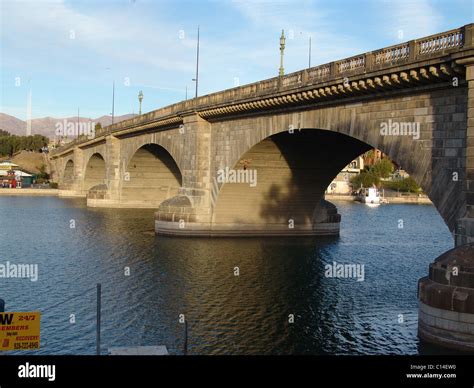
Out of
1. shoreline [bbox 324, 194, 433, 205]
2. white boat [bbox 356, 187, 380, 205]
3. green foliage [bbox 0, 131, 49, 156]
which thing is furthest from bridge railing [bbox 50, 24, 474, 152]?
green foliage [bbox 0, 131, 49, 156]

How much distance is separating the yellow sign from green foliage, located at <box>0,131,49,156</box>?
622ft

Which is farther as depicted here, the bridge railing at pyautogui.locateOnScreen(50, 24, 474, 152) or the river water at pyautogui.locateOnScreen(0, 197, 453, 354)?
the bridge railing at pyautogui.locateOnScreen(50, 24, 474, 152)

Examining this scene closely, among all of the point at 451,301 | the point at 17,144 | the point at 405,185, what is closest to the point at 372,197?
the point at 405,185

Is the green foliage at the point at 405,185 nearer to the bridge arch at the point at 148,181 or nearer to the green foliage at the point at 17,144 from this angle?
the bridge arch at the point at 148,181

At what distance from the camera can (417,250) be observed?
4512cm

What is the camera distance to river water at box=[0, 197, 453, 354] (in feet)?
70.4

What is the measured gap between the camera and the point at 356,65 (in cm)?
2845

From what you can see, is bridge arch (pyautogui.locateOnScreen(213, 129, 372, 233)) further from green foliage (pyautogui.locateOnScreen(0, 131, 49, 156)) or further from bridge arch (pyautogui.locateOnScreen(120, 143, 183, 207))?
green foliage (pyautogui.locateOnScreen(0, 131, 49, 156))

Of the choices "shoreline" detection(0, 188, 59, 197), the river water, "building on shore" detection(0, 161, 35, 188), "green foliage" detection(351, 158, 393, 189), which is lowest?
the river water

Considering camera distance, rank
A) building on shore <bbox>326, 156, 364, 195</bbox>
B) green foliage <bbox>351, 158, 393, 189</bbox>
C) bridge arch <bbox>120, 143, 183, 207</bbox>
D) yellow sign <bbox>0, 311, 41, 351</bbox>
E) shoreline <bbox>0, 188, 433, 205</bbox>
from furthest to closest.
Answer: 1. building on shore <bbox>326, 156, 364, 195</bbox>
2. green foliage <bbox>351, 158, 393, 189</bbox>
3. shoreline <bbox>0, 188, 433, 205</bbox>
4. bridge arch <bbox>120, 143, 183, 207</bbox>
5. yellow sign <bbox>0, 311, 41, 351</bbox>

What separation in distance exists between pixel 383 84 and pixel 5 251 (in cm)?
2769

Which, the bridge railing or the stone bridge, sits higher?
the bridge railing

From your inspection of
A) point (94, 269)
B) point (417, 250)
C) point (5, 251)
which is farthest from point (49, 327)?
point (417, 250)

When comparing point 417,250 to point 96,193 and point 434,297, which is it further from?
point 96,193
